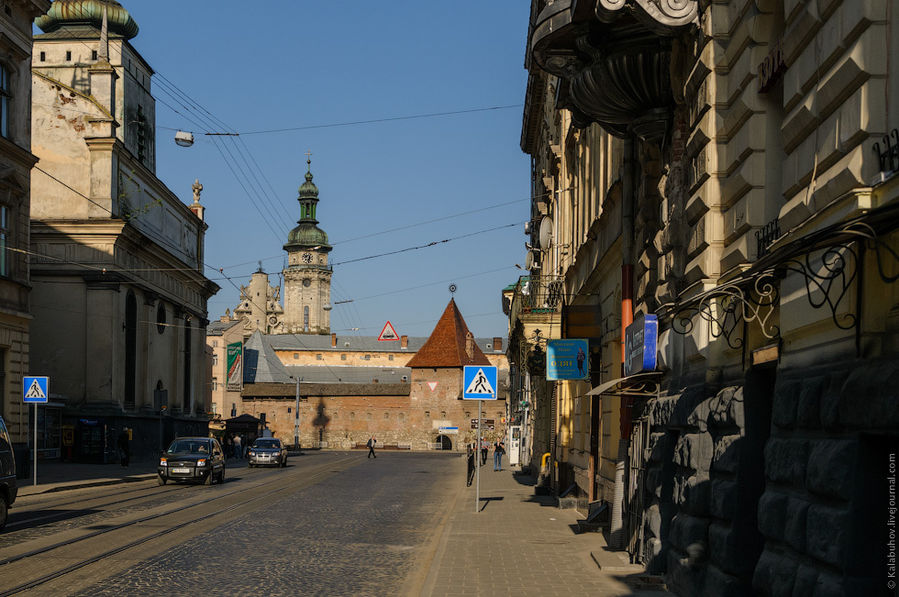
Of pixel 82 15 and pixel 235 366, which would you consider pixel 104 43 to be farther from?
pixel 235 366

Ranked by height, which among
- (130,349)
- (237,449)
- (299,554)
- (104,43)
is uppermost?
(104,43)

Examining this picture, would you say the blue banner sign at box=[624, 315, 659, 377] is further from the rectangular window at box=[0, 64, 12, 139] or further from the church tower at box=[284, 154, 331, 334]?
the church tower at box=[284, 154, 331, 334]

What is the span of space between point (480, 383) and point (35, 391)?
13.0m

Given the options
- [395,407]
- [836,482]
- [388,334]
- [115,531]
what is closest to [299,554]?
[115,531]

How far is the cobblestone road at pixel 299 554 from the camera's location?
37.8 ft

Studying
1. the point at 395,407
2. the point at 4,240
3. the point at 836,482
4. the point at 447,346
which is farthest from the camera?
the point at 447,346

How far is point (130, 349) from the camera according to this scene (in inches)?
2148

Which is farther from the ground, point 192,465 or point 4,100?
point 4,100

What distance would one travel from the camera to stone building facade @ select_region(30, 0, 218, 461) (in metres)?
50.8

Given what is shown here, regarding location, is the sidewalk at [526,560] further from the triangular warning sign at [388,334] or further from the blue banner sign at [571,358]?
the triangular warning sign at [388,334]

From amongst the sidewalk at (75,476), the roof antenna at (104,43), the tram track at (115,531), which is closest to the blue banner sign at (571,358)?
the tram track at (115,531)

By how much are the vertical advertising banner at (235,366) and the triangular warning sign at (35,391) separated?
74.2m

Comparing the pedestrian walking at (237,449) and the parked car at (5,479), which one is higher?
the parked car at (5,479)

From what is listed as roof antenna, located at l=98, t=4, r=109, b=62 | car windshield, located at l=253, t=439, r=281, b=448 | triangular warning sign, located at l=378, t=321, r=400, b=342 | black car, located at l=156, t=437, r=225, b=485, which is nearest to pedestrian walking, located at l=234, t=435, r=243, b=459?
car windshield, located at l=253, t=439, r=281, b=448
